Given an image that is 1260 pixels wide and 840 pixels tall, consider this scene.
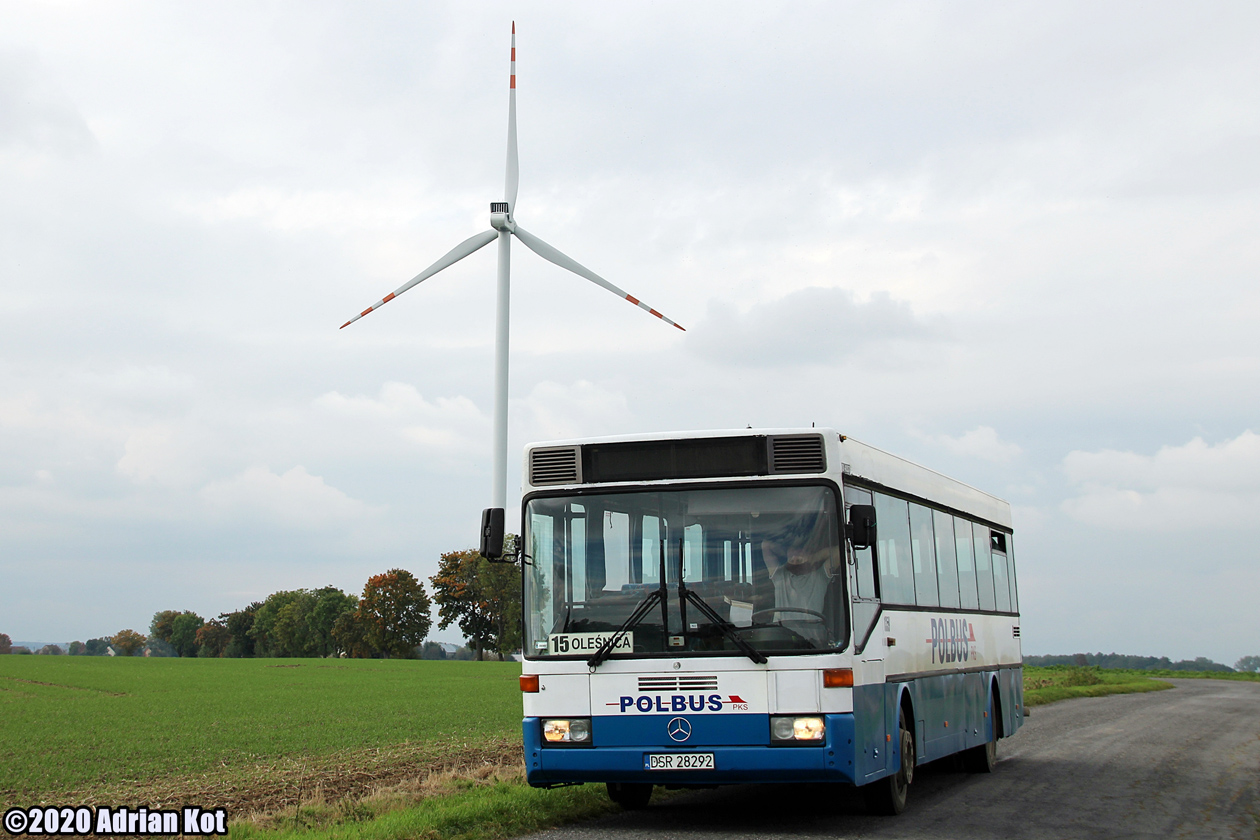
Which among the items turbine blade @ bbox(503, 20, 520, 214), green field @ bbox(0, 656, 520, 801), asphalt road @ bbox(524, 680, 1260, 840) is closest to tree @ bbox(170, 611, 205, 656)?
green field @ bbox(0, 656, 520, 801)

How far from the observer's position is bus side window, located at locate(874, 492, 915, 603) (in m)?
10.4

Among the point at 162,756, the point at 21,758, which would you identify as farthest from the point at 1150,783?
the point at 21,758

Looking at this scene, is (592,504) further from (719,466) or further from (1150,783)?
(1150,783)

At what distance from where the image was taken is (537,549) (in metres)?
9.83

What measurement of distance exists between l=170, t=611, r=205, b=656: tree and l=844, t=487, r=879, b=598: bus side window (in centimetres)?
16590

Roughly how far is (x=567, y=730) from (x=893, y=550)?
330 cm

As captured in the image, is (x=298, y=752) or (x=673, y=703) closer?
(x=673, y=703)

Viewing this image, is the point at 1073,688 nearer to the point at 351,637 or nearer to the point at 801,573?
the point at 801,573

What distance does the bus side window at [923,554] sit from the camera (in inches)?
458

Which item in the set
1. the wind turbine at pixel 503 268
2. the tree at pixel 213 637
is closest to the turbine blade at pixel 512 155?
the wind turbine at pixel 503 268

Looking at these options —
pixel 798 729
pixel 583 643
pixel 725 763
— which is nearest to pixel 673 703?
pixel 725 763

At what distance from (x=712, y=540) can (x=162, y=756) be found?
16.3 metres

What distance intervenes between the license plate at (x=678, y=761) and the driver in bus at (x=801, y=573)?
1172 mm

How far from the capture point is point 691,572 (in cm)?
943
